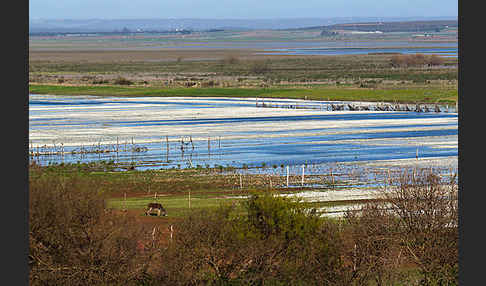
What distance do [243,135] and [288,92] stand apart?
139ft

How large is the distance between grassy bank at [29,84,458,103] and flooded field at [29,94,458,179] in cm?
725

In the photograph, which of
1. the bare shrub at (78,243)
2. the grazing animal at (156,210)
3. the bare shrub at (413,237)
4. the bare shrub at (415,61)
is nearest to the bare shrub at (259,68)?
the bare shrub at (415,61)

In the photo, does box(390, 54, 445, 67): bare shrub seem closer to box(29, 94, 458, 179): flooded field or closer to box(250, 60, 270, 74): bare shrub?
box(250, 60, 270, 74): bare shrub

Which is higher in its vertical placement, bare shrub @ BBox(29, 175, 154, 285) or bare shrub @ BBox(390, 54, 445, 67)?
bare shrub @ BBox(390, 54, 445, 67)

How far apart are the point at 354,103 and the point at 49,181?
2884 inches

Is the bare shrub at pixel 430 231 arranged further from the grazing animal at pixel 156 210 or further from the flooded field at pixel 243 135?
the flooded field at pixel 243 135

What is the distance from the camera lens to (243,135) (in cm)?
7244

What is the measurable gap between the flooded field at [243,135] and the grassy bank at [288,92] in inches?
286

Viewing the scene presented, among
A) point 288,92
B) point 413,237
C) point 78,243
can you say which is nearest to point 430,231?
point 413,237

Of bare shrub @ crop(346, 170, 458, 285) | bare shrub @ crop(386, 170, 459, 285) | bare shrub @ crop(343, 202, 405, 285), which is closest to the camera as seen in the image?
bare shrub @ crop(343, 202, 405, 285)

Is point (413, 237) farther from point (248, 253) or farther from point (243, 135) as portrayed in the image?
point (243, 135)

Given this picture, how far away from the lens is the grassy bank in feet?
344

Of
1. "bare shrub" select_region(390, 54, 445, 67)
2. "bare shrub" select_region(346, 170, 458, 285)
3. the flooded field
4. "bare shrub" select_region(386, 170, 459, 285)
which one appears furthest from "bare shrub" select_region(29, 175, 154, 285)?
"bare shrub" select_region(390, 54, 445, 67)
